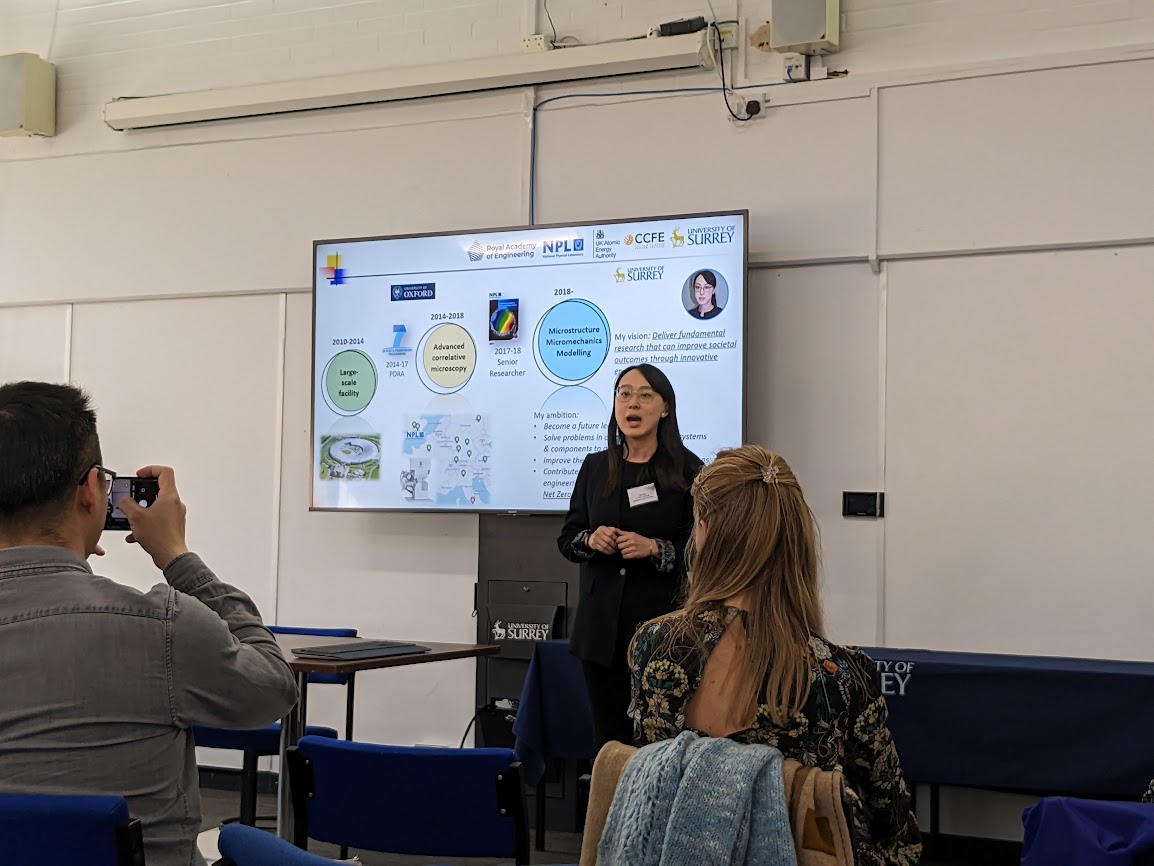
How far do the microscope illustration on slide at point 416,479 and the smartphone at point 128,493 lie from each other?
3.07 metres

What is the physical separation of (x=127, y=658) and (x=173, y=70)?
4.85 metres

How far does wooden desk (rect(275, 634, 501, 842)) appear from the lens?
2.94m

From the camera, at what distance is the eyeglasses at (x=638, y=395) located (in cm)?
372

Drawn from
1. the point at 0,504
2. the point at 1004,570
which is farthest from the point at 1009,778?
the point at 0,504

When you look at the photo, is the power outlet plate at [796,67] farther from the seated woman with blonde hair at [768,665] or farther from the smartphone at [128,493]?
the smartphone at [128,493]

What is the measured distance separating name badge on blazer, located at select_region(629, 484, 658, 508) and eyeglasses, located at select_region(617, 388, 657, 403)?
0.29 m

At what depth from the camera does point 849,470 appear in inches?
175

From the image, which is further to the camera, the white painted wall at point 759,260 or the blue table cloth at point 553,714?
the white painted wall at point 759,260

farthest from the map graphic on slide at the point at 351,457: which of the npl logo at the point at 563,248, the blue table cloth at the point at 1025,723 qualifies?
the blue table cloth at the point at 1025,723

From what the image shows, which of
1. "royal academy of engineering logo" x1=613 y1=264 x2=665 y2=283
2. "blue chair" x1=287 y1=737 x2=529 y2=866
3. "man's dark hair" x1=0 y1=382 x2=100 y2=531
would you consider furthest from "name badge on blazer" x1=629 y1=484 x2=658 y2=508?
"man's dark hair" x1=0 y1=382 x2=100 y2=531

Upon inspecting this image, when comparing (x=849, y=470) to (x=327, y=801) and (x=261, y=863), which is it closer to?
(x=327, y=801)

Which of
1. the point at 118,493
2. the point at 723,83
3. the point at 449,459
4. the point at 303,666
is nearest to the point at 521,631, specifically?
the point at 449,459

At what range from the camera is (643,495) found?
359 centimetres

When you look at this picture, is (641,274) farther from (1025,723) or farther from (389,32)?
(1025,723)
